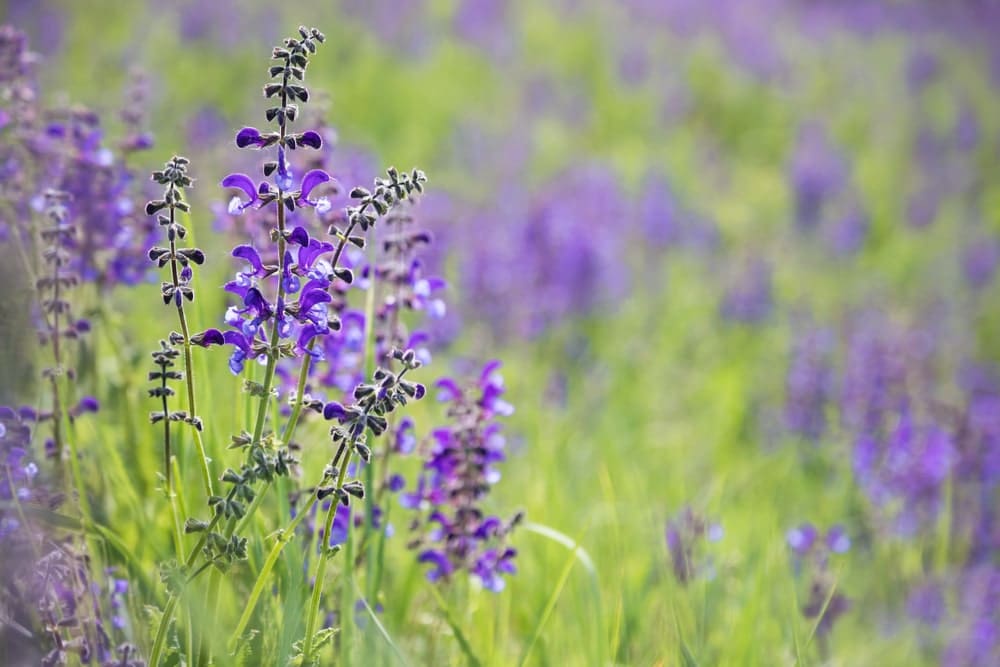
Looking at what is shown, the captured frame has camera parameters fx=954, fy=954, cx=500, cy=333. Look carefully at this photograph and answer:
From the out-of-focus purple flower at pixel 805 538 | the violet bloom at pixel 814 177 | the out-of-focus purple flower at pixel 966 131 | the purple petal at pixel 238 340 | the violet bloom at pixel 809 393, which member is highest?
the out-of-focus purple flower at pixel 966 131

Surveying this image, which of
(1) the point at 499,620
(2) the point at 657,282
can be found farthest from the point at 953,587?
(2) the point at 657,282

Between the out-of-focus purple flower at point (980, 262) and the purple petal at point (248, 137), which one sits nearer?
the purple petal at point (248, 137)

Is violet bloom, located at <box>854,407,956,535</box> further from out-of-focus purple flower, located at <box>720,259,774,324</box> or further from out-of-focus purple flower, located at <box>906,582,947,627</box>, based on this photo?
out-of-focus purple flower, located at <box>720,259,774,324</box>

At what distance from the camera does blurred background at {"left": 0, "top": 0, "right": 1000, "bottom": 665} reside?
3197mm

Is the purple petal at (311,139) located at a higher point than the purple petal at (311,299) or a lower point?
higher

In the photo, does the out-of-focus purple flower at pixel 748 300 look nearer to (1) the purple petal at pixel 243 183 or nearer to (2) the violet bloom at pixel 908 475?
(2) the violet bloom at pixel 908 475

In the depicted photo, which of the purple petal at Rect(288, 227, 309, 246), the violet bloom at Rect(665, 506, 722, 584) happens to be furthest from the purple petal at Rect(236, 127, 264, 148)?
the violet bloom at Rect(665, 506, 722, 584)

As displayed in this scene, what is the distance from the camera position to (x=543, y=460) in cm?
359

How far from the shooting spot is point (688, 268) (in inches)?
300

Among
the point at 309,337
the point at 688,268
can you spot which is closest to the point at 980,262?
the point at 688,268

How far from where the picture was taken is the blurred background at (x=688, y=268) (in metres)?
3.20

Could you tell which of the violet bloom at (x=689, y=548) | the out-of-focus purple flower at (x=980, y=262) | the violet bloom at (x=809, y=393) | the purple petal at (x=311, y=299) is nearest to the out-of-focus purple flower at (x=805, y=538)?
the violet bloom at (x=689, y=548)

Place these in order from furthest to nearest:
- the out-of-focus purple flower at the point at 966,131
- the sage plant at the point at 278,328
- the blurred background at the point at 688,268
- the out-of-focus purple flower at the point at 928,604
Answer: the out-of-focus purple flower at the point at 966,131 → the out-of-focus purple flower at the point at 928,604 → the blurred background at the point at 688,268 → the sage plant at the point at 278,328

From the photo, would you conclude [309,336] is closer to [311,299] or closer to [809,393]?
[311,299]
